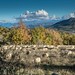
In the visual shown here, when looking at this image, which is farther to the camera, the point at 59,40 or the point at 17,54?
the point at 59,40

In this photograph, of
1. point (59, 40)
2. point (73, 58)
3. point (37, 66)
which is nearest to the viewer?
point (37, 66)

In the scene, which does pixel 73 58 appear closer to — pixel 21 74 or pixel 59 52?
pixel 59 52

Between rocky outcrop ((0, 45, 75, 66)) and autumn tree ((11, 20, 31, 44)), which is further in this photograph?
autumn tree ((11, 20, 31, 44))

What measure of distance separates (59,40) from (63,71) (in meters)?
110

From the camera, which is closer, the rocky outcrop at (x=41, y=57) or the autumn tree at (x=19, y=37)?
the rocky outcrop at (x=41, y=57)

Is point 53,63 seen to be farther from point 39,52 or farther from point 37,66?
point 39,52

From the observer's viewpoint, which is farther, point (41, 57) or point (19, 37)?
Answer: point (19, 37)

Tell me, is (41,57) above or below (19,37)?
below

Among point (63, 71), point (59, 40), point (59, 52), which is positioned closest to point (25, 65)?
point (63, 71)

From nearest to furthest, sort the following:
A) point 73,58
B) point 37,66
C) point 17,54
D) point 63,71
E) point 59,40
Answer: point 63,71
point 37,66
point 73,58
point 17,54
point 59,40

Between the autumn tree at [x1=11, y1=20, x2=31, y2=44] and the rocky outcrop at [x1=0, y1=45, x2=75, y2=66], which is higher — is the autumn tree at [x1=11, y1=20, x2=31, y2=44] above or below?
above

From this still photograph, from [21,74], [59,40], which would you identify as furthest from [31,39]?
[21,74]

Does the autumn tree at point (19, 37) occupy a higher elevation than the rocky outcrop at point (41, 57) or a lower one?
higher

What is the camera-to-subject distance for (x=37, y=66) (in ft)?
77.4
